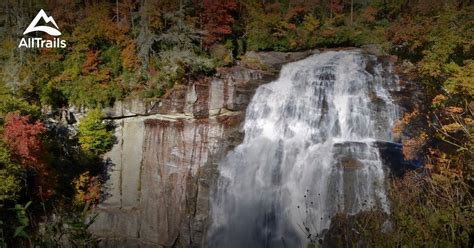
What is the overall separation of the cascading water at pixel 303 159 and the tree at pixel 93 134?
599cm

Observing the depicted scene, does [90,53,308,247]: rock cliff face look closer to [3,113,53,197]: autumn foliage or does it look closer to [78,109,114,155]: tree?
[78,109,114,155]: tree

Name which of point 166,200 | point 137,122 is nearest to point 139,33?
point 137,122

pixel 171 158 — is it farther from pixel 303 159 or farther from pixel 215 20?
pixel 215 20

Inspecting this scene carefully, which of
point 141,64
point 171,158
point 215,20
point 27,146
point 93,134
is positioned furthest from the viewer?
point 215,20

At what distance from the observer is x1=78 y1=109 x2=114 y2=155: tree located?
59.2ft

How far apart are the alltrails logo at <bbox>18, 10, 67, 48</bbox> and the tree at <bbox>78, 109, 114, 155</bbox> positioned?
482cm

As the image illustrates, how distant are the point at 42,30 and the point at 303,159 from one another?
622 inches

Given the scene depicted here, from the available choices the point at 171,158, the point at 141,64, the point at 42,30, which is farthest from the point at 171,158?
the point at 42,30

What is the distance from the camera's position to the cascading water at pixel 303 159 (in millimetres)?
13852

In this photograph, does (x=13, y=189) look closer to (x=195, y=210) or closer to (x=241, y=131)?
(x=195, y=210)

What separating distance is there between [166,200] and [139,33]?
8919mm

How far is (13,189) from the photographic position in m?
13.6

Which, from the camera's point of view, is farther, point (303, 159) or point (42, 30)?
point (42, 30)

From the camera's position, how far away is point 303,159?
15.1 meters
